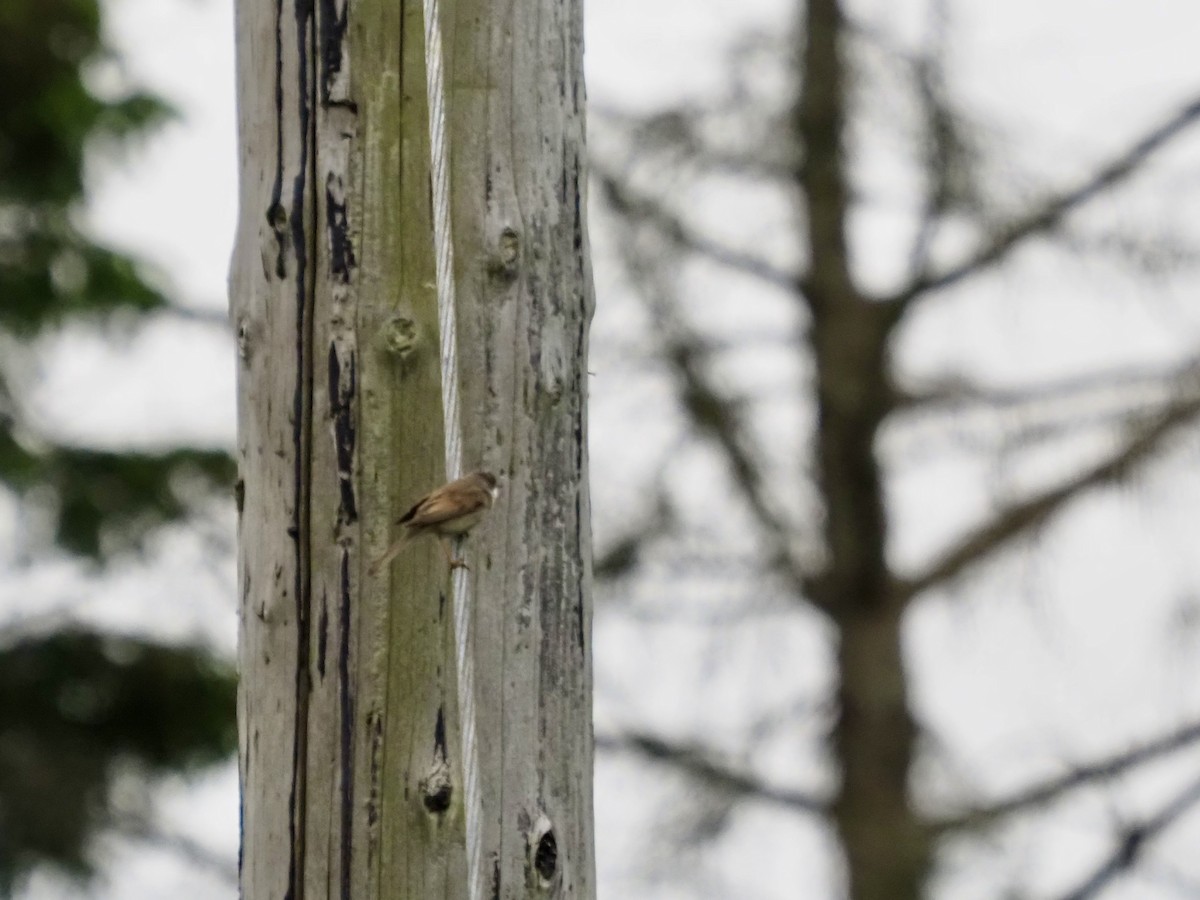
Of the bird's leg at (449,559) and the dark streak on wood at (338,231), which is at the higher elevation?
the dark streak on wood at (338,231)

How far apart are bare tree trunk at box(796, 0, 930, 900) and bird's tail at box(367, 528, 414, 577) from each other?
662cm

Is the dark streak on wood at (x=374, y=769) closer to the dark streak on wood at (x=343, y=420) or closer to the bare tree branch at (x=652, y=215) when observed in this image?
the dark streak on wood at (x=343, y=420)

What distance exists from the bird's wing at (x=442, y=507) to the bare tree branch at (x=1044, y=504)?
6.33 metres

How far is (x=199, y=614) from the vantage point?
9.49m

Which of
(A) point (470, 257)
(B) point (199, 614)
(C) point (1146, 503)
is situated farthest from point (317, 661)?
(B) point (199, 614)

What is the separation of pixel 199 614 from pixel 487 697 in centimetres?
759

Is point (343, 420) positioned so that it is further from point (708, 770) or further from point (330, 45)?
point (708, 770)

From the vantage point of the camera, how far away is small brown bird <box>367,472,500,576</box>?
6.93 ft

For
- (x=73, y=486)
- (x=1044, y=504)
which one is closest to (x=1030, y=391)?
(x=1044, y=504)

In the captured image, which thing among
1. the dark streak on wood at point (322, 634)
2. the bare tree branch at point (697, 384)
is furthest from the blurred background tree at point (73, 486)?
the dark streak on wood at point (322, 634)

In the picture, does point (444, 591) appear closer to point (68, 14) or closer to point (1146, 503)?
point (1146, 503)

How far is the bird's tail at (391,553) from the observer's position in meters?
2.17

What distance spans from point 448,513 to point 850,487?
22.3 feet

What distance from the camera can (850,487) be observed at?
8750 mm
